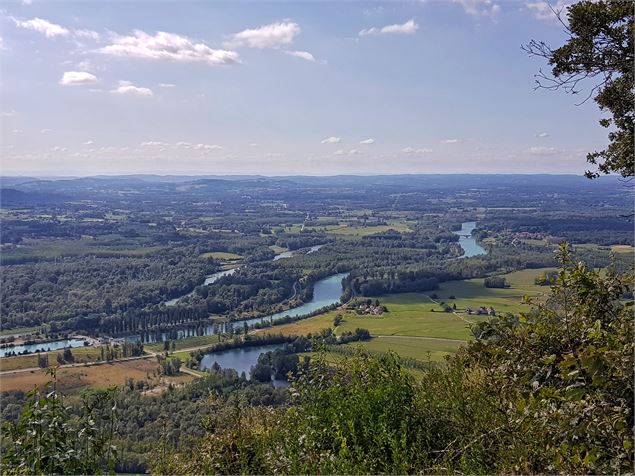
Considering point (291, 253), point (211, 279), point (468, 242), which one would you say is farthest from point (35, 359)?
point (468, 242)

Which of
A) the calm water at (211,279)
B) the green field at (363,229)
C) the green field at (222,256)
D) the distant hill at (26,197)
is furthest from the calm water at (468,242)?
the distant hill at (26,197)

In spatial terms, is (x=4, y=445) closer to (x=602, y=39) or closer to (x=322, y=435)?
(x=322, y=435)

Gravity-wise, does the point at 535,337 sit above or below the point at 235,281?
above

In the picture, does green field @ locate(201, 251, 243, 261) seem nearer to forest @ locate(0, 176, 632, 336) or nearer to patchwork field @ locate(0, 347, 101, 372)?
forest @ locate(0, 176, 632, 336)

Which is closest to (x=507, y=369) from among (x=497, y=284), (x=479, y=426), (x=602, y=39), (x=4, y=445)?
(x=479, y=426)

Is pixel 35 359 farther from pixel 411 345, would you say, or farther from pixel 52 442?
pixel 52 442

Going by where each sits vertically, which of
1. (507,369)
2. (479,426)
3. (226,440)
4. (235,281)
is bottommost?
(235,281)
